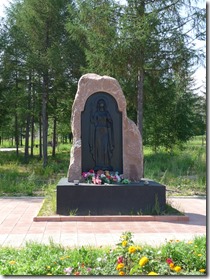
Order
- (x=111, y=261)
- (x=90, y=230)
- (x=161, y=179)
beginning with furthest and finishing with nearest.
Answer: (x=161, y=179)
(x=90, y=230)
(x=111, y=261)

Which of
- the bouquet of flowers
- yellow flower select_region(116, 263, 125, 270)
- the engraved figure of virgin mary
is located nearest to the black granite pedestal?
the bouquet of flowers

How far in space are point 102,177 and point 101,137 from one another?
40.4 inches

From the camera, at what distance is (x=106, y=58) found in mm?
13438

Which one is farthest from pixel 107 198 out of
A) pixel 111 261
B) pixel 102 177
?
pixel 111 261

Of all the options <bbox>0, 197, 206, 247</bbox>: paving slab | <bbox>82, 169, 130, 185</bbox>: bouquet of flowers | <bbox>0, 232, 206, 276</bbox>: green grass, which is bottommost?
<bbox>0, 197, 206, 247</bbox>: paving slab

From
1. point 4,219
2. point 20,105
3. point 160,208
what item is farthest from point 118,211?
point 20,105

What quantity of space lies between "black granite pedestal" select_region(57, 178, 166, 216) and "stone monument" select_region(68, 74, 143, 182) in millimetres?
778

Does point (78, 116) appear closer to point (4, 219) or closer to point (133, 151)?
point (133, 151)

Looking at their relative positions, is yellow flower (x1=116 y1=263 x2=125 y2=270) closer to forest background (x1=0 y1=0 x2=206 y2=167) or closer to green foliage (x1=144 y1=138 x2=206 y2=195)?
green foliage (x1=144 y1=138 x2=206 y2=195)

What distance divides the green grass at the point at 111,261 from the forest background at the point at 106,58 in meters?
9.21

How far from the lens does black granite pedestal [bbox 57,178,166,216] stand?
7.97 m

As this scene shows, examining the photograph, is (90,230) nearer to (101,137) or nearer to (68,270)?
(101,137)

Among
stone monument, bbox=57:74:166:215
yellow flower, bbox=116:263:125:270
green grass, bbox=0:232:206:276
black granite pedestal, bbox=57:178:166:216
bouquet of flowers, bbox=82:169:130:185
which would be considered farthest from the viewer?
stone monument, bbox=57:74:166:215

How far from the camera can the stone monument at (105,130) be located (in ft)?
28.9
